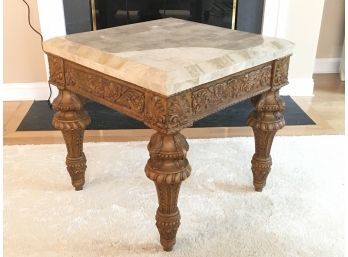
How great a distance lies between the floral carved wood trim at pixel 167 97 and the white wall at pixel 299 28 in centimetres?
99

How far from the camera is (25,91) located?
2.21 meters

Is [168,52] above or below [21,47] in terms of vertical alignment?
above

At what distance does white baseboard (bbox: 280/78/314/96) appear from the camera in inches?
89.7

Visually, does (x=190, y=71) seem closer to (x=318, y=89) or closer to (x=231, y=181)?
(x=231, y=181)

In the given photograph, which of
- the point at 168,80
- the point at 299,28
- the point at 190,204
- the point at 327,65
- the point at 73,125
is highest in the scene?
the point at 168,80

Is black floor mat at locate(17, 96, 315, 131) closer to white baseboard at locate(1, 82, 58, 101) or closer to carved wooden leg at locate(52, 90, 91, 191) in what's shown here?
white baseboard at locate(1, 82, 58, 101)

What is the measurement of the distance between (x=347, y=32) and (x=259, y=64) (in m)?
1.48

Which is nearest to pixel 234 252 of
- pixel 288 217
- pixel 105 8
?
pixel 288 217

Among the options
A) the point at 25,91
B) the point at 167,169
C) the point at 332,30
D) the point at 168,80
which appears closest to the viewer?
the point at 168,80

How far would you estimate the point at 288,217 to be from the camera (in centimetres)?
130

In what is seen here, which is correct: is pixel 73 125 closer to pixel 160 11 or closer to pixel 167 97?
pixel 167 97

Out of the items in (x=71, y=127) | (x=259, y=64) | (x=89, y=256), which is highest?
(x=259, y=64)

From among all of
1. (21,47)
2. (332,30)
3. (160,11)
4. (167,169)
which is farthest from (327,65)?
(167,169)

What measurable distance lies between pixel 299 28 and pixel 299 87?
1.08 feet
